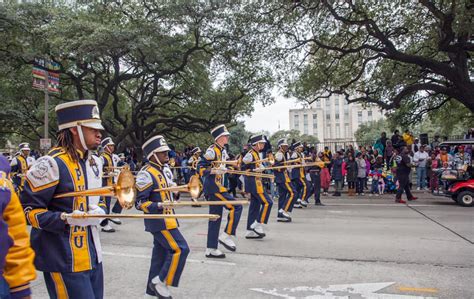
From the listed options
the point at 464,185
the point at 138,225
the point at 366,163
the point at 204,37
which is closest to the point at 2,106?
the point at 204,37

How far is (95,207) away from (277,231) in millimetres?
6842

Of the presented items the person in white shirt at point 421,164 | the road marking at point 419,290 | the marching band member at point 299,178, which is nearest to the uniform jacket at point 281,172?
the marching band member at point 299,178

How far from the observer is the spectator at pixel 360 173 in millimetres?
17344

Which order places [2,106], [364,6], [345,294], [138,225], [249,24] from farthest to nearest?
[2,106] < [249,24] < [364,6] < [138,225] < [345,294]

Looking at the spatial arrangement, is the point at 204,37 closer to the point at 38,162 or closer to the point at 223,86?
the point at 223,86

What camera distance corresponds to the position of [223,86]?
77.9 ft

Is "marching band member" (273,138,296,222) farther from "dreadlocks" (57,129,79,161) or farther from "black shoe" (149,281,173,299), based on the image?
"dreadlocks" (57,129,79,161)

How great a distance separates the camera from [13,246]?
2.28 metres

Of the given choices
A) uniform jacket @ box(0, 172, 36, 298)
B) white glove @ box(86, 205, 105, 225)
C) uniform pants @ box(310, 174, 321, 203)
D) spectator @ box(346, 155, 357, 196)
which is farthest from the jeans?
uniform jacket @ box(0, 172, 36, 298)

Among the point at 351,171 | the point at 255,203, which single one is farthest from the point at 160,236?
the point at 351,171

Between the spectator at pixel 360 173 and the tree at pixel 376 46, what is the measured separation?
8.41 ft

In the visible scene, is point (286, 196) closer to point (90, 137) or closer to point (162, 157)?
point (162, 157)

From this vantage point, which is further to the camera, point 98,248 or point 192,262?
point 192,262

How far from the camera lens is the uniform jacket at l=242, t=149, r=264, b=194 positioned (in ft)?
28.7
